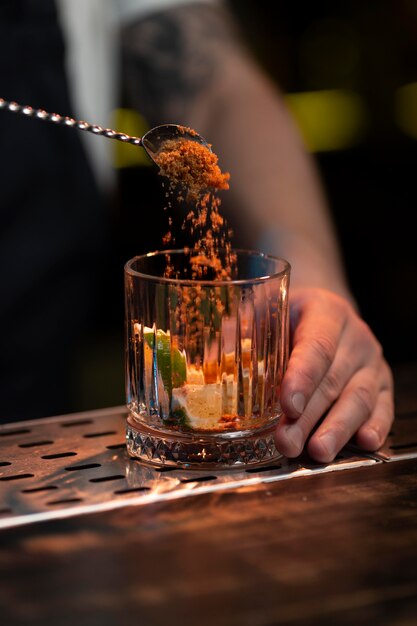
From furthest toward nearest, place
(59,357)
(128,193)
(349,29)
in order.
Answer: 1. (349,29)
2. (128,193)
3. (59,357)

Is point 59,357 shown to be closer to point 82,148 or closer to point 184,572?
point 82,148

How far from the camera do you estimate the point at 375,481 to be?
93 centimetres

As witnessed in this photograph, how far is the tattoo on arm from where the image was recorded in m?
1.70

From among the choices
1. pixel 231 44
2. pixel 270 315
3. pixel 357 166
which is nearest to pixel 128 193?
pixel 357 166

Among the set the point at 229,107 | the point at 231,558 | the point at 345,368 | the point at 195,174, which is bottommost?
the point at 231,558

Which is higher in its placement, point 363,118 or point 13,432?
point 363,118

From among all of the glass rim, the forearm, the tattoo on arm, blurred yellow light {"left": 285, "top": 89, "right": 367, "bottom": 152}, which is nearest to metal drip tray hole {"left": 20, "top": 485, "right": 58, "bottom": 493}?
the glass rim

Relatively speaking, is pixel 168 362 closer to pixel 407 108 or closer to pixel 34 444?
pixel 34 444

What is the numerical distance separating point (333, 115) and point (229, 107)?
1955 mm

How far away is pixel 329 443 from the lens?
3.23 feet

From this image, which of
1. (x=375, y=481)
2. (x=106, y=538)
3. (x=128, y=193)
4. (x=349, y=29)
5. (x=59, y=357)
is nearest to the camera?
(x=106, y=538)

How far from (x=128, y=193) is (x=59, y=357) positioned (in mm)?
1507

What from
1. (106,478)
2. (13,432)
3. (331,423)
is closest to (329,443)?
(331,423)

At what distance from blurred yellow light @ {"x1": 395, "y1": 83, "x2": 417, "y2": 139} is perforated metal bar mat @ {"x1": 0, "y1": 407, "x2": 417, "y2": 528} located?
262 cm
